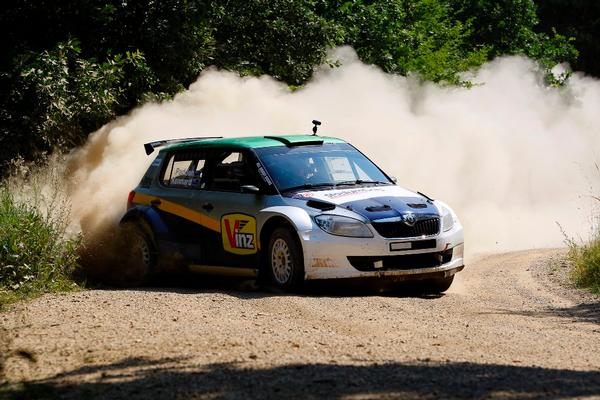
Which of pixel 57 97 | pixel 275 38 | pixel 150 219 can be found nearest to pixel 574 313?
pixel 150 219

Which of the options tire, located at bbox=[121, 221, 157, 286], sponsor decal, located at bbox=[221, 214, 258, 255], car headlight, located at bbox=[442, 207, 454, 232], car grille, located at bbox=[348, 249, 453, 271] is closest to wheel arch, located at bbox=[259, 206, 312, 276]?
sponsor decal, located at bbox=[221, 214, 258, 255]

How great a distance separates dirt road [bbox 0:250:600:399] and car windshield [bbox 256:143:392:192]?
4.13ft

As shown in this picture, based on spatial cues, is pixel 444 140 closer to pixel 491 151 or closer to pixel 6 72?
pixel 491 151

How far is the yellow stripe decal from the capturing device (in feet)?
42.2

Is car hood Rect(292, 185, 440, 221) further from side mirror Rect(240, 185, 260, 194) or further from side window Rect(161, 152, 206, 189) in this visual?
side window Rect(161, 152, 206, 189)

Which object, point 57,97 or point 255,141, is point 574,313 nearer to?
point 255,141

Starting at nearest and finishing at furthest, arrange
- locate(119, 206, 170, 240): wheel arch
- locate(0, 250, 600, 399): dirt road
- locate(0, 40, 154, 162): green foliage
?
locate(0, 250, 600, 399): dirt road
locate(119, 206, 170, 240): wheel arch
locate(0, 40, 154, 162): green foliage

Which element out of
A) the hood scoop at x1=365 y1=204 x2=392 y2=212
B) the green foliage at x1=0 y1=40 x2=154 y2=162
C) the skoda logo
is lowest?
the skoda logo

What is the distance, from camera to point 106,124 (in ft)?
62.3

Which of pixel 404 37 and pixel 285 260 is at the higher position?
pixel 404 37

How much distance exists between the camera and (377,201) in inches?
477

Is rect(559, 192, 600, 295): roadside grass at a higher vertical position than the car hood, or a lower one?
lower

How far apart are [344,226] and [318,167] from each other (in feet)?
4.40

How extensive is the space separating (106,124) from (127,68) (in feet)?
3.65
